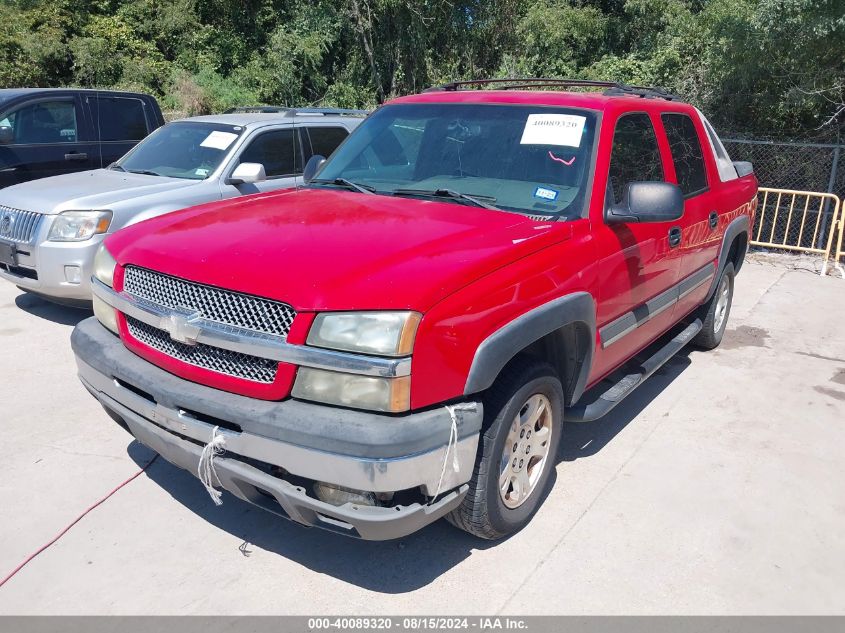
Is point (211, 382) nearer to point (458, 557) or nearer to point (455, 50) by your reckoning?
point (458, 557)

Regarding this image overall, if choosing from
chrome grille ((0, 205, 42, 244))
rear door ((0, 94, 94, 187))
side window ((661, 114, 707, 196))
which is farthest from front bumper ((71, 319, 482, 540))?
rear door ((0, 94, 94, 187))

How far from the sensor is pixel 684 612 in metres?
3.01

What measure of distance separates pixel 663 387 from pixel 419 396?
3.34m

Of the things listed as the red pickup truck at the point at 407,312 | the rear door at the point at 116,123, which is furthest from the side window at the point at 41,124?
the red pickup truck at the point at 407,312

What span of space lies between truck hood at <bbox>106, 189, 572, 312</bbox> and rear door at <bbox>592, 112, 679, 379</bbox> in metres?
0.45

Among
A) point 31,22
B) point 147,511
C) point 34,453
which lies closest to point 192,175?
point 34,453

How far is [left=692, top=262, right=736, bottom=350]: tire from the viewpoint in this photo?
19.2 feet

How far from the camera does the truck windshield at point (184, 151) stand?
6941 millimetres

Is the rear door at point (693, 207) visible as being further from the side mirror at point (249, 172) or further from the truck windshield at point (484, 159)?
the side mirror at point (249, 172)

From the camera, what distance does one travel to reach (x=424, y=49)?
59.7 feet

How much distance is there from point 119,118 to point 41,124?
0.91 metres

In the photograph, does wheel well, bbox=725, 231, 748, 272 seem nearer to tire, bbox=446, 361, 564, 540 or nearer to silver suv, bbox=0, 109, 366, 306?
tire, bbox=446, 361, 564, 540

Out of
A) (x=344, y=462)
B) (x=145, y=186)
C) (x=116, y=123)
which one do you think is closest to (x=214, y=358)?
(x=344, y=462)

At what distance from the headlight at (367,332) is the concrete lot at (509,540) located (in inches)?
45.2
